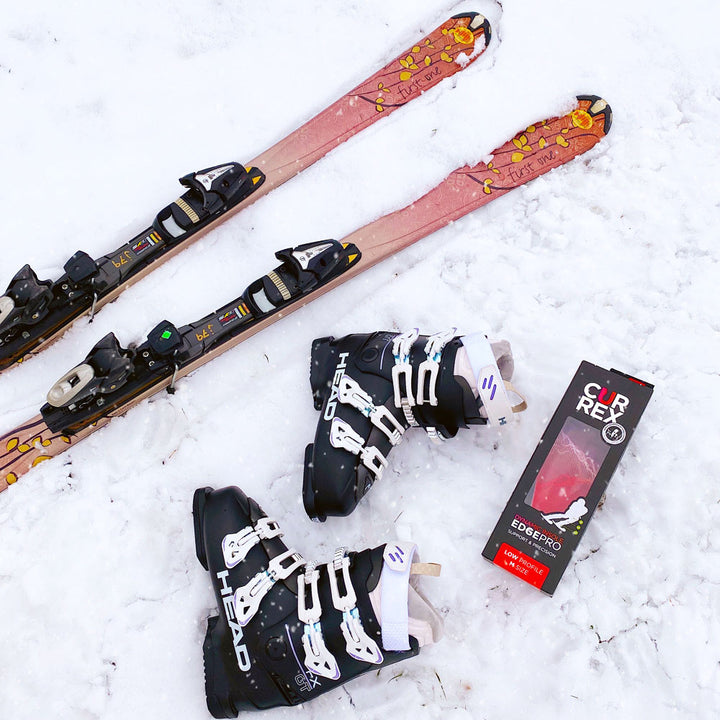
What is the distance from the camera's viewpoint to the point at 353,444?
1.96 meters

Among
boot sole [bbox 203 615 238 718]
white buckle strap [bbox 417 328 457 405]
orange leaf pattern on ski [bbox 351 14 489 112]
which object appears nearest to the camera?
boot sole [bbox 203 615 238 718]

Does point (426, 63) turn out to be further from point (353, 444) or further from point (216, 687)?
point (216, 687)

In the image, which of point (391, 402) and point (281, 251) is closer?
point (391, 402)

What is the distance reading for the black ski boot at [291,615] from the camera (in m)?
1.71

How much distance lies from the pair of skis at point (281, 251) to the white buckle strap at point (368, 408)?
0.41m

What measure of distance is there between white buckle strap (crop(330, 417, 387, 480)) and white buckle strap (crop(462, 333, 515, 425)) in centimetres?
38

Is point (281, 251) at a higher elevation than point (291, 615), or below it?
higher

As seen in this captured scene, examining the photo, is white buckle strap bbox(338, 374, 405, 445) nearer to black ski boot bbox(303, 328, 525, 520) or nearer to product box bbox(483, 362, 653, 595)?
black ski boot bbox(303, 328, 525, 520)

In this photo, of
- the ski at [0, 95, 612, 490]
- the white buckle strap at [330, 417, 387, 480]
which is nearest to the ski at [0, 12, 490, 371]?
the ski at [0, 95, 612, 490]

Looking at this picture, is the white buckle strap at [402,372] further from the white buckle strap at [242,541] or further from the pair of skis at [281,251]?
the white buckle strap at [242,541]

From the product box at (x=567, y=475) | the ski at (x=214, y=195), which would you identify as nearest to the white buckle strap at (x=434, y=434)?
the product box at (x=567, y=475)

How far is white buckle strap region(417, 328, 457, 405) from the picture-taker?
1.94 m

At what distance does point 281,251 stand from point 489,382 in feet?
2.80

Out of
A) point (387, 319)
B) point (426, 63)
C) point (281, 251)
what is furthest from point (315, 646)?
point (426, 63)
